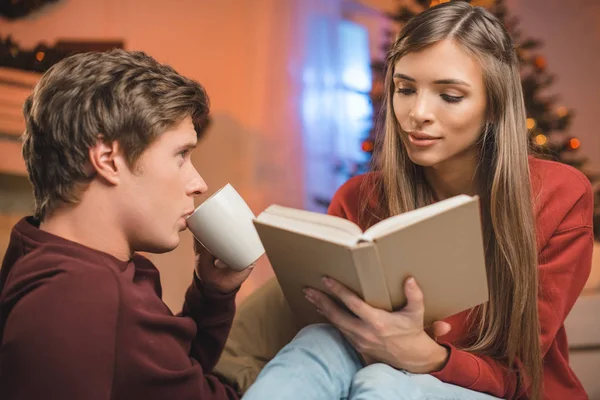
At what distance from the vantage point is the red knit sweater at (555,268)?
1222 mm

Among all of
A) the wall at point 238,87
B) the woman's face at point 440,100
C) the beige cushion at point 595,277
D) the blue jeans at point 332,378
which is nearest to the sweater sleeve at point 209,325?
the blue jeans at point 332,378

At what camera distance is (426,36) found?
1.27 m

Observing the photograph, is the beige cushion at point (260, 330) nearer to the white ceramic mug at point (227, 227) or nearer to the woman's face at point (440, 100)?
the white ceramic mug at point (227, 227)

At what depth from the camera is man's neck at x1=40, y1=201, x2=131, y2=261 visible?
1.04m

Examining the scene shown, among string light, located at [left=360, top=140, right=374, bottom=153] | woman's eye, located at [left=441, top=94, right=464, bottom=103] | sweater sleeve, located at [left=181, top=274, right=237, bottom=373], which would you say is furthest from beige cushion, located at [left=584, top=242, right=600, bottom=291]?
sweater sleeve, located at [left=181, top=274, right=237, bottom=373]

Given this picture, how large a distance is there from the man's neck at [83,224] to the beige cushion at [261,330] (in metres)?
0.51

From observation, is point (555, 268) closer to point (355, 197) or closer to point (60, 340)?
point (355, 197)

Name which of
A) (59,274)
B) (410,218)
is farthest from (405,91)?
(59,274)

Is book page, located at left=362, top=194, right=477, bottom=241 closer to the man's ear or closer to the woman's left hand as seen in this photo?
the woman's left hand

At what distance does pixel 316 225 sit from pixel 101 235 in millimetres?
329

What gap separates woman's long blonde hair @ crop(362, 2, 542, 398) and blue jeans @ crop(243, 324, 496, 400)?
4.8 inches

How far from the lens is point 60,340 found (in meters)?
0.88

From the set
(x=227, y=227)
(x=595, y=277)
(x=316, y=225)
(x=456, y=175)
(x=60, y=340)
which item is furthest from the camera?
(x=595, y=277)

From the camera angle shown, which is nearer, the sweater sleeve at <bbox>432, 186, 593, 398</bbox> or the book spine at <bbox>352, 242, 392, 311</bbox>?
the book spine at <bbox>352, 242, 392, 311</bbox>
